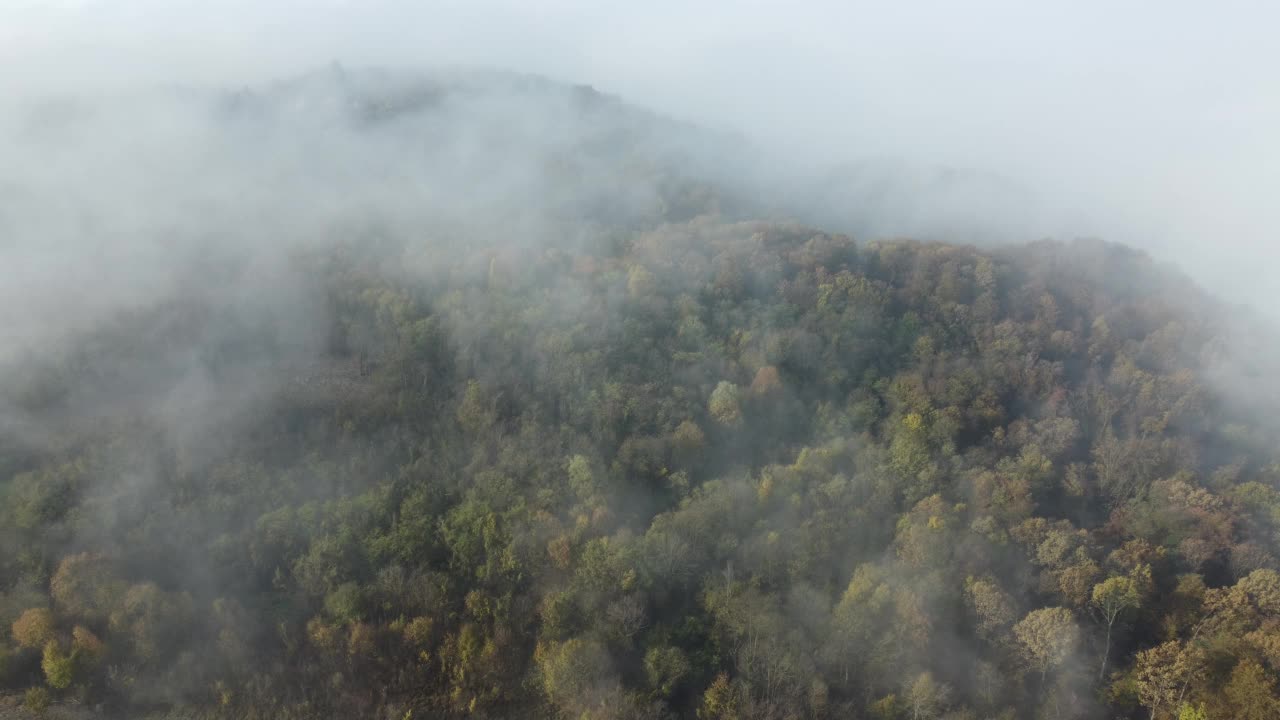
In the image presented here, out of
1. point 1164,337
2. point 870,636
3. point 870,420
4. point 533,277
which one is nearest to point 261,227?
point 533,277

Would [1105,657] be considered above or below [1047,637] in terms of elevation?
below

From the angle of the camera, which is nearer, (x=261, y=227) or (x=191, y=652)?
(x=191, y=652)

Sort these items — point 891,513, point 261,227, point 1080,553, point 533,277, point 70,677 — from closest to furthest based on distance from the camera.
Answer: point 70,677 → point 1080,553 → point 891,513 → point 533,277 → point 261,227

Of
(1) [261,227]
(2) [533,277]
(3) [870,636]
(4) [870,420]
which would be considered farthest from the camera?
(1) [261,227]

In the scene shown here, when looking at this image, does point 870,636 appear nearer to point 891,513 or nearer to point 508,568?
point 891,513

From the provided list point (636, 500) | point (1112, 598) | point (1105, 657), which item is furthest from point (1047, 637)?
point (636, 500)

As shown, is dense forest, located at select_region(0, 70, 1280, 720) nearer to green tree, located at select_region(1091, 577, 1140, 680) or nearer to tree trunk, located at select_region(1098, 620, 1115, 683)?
green tree, located at select_region(1091, 577, 1140, 680)

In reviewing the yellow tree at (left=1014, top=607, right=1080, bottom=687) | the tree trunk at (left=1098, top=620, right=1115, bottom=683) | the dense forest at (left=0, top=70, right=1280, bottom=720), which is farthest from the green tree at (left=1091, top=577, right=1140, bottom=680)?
the yellow tree at (left=1014, top=607, right=1080, bottom=687)

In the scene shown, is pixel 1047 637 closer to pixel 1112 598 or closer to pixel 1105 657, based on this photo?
pixel 1105 657

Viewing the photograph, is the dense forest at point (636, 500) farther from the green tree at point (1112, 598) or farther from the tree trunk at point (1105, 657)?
the tree trunk at point (1105, 657)
